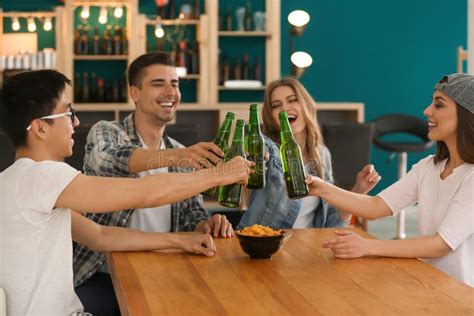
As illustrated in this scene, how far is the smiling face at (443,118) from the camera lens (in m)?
2.69

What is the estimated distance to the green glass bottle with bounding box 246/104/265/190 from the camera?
2.91 metres

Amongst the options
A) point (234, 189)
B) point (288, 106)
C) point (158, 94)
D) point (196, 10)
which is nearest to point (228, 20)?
point (196, 10)

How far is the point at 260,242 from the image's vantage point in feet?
8.16

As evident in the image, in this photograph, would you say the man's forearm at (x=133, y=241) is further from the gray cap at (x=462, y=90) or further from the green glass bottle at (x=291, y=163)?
the gray cap at (x=462, y=90)

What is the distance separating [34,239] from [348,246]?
3.05 ft

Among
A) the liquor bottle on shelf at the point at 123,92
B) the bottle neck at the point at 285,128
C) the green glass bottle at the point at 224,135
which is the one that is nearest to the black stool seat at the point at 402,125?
the liquor bottle on shelf at the point at 123,92

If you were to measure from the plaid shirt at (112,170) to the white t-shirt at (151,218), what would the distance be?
1.0 inches

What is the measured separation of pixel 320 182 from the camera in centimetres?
290

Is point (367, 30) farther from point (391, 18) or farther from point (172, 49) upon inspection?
point (172, 49)

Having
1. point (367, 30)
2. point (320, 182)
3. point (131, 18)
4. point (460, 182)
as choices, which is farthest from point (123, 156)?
point (367, 30)

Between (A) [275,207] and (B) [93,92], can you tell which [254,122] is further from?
(B) [93,92]

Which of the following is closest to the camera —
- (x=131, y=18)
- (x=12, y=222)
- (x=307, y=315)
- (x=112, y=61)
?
(x=307, y=315)

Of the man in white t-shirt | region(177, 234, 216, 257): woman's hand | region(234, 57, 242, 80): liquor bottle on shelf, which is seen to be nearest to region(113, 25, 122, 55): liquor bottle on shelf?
region(234, 57, 242, 80): liquor bottle on shelf

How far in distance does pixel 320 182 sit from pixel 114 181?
0.92m
